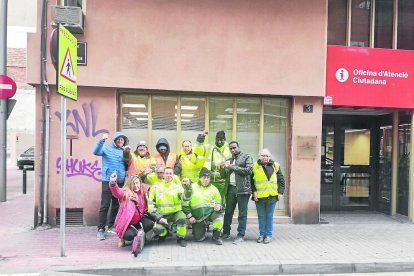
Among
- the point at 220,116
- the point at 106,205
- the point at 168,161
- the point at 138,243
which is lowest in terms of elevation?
the point at 138,243

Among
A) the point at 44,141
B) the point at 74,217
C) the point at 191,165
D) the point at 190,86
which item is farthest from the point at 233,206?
the point at 44,141

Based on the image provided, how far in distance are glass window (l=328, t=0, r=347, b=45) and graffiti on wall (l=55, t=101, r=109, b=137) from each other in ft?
18.2

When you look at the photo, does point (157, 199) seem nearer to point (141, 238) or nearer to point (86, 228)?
point (141, 238)

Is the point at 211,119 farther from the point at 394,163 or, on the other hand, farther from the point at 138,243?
the point at 394,163

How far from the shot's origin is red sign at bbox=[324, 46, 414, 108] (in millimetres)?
8383

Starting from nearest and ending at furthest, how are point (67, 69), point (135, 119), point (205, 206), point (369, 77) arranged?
1. point (67, 69)
2. point (205, 206)
3. point (135, 119)
4. point (369, 77)

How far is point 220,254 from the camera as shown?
605 centimetres

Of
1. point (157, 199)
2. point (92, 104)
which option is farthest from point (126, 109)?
point (157, 199)

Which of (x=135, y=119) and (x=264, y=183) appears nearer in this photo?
(x=264, y=183)

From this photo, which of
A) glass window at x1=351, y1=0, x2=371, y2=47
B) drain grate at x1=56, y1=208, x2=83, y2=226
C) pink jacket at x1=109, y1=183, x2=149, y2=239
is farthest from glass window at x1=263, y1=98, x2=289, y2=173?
drain grate at x1=56, y1=208, x2=83, y2=226

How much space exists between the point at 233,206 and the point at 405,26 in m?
6.08

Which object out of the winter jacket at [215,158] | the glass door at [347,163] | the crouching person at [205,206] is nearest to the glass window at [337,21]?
the glass door at [347,163]

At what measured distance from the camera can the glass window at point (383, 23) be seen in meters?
8.95

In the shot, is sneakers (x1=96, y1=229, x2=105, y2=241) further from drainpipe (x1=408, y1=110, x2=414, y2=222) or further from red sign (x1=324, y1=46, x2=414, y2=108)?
drainpipe (x1=408, y1=110, x2=414, y2=222)
